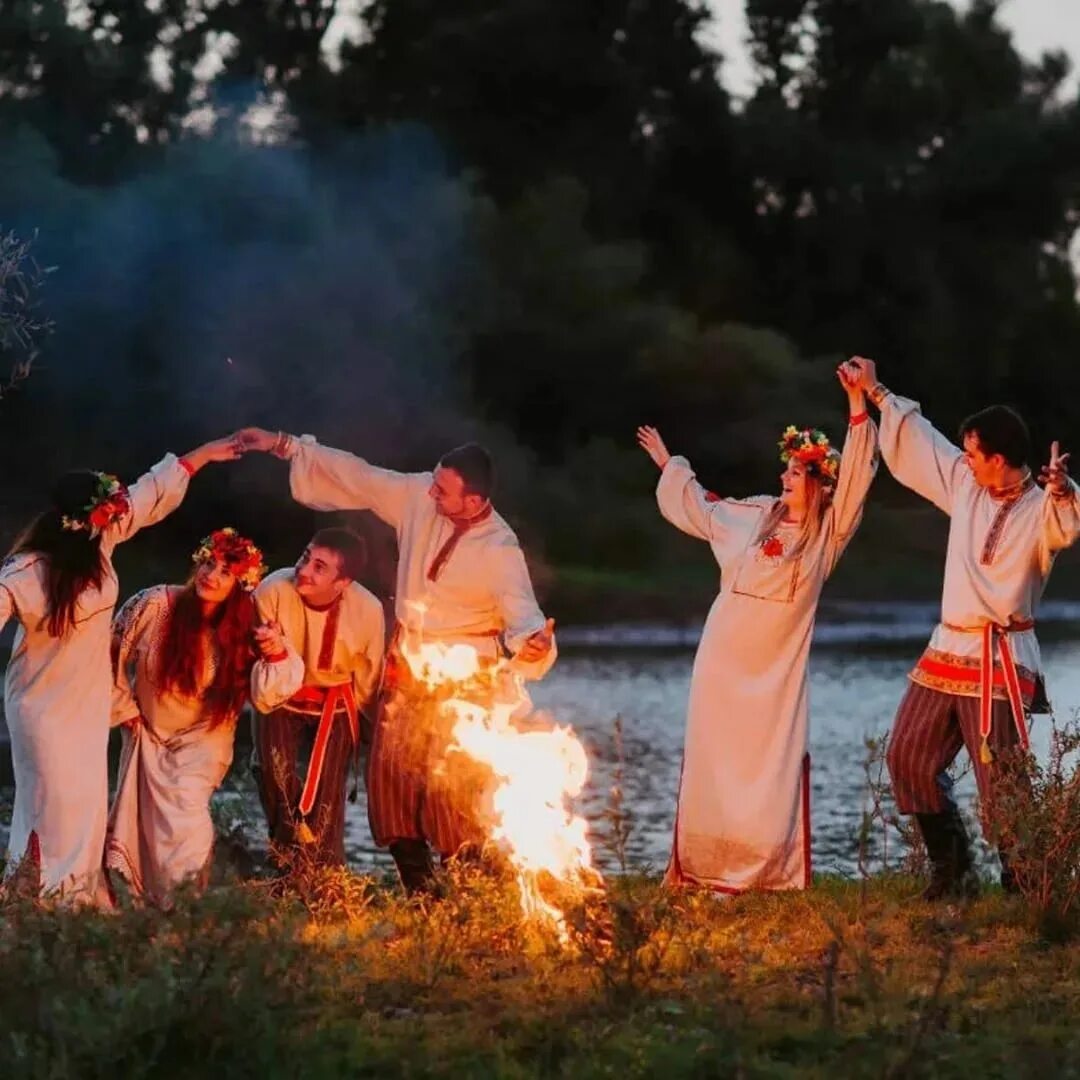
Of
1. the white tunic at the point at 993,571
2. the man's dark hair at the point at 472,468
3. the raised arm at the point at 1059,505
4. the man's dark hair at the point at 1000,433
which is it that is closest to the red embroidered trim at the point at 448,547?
the man's dark hair at the point at 472,468

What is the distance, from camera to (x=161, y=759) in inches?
296

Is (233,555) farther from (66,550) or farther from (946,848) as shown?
(946,848)

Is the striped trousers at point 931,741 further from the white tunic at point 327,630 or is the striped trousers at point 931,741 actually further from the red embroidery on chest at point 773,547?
the white tunic at point 327,630

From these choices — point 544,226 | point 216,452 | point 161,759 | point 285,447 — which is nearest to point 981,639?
point 285,447

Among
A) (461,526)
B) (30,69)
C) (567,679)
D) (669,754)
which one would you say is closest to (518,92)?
(30,69)

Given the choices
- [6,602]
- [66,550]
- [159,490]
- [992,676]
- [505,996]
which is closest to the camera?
[505,996]

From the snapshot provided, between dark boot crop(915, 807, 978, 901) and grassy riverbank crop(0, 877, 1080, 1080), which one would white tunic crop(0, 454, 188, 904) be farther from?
dark boot crop(915, 807, 978, 901)

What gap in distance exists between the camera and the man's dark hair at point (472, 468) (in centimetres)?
772

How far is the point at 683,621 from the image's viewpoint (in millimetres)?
27391

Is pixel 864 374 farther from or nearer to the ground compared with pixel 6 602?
farther from the ground

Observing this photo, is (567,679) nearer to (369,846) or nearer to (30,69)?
(369,846)

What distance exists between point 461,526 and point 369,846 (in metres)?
3.36

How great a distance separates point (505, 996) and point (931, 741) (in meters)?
2.19

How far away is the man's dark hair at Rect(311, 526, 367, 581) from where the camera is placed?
25.0ft
